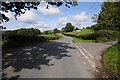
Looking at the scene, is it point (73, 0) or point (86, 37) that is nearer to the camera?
point (73, 0)

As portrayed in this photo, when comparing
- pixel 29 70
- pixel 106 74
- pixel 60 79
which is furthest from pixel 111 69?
pixel 29 70

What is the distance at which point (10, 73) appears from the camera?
11.8 meters

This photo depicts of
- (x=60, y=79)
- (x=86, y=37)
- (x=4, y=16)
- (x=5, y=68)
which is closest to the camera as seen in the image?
(x=60, y=79)

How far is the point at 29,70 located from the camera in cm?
1248

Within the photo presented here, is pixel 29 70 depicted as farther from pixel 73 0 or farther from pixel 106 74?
pixel 73 0

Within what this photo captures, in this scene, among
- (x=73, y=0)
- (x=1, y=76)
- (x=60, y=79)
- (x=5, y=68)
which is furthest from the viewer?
(x=73, y=0)

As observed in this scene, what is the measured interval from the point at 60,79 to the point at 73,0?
9.38 m

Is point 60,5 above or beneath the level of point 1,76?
above

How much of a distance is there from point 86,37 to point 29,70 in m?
38.0

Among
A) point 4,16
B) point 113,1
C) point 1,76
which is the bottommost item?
point 1,76

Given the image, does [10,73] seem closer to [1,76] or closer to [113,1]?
[1,76]

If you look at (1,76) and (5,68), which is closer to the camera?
(1,76)

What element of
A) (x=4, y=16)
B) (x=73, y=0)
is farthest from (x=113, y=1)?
(x=4, y=16)

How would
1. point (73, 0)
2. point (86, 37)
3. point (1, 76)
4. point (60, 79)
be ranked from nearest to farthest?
1. point (60, 79)
2. point (1, 76)
3. point (73, 0)
4. point (86, 37)
